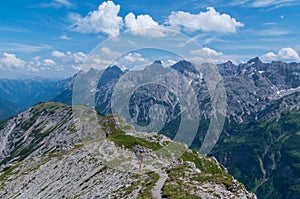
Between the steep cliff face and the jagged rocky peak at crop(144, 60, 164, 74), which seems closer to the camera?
the jagged rocky peak at crop(144, 60, 164, 74)

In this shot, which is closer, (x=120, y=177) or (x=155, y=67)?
(x=155, y=67)

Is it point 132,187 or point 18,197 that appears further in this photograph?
point 18,197

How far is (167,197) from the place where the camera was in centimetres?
5122

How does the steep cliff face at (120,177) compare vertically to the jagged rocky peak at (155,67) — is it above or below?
below

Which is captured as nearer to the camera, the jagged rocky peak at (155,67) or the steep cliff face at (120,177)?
the jagged rocky peak at (155,67)

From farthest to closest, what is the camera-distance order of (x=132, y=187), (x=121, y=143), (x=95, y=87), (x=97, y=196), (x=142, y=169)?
(x=121, y=143), (x=142, y=169), (x=97, y=196), (x=132, y=187), (x=95, y=87)

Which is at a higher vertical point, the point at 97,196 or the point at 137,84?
the point at 137,84

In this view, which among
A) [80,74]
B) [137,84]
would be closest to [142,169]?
[137,84]

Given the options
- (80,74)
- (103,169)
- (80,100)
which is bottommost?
(103,169)

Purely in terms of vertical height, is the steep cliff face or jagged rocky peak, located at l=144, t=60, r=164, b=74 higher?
jagged rocky peak, located at l=144, t=60, r=164, b=74

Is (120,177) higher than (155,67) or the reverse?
the reverse

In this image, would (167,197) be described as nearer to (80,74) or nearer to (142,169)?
(80,74)

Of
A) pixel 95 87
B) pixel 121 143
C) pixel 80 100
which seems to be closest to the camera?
pixel 95 87

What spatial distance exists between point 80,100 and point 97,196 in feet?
99.2
